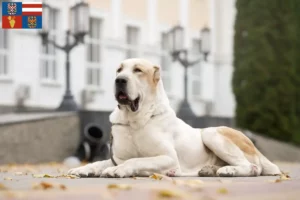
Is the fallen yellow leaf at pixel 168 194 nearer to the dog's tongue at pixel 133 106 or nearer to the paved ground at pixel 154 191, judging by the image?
the paved ground at pixel 154 191

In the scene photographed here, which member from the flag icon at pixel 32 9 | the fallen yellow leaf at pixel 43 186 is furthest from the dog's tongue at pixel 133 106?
the flag icon at pixel 32 9

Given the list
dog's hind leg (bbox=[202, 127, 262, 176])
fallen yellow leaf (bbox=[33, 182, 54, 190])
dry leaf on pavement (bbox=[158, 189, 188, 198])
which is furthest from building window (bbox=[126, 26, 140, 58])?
dry leaf on pavement (bbox=[158, 189, 188, 198])

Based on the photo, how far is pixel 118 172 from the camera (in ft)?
25.7

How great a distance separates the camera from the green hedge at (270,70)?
91.6 feet

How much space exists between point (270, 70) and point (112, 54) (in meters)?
5.24

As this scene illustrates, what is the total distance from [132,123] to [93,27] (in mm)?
18800

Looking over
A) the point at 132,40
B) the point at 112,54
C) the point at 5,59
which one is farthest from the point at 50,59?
the point at 132,40

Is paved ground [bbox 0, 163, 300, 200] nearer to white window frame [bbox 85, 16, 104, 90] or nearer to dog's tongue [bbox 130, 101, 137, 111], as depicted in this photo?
dog's tongue [bbox 130, 101, 137, 111]

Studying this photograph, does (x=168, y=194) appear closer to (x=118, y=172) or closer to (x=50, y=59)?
(x=118, y=172)

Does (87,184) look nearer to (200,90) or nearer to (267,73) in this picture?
(267,73)

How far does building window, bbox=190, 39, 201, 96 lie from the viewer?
3366 centimetres

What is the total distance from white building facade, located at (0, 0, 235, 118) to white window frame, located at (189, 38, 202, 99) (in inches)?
1.6

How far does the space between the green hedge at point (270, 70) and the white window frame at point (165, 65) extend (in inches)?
142

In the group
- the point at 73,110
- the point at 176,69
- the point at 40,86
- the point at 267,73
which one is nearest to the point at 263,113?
the point at 267,73
